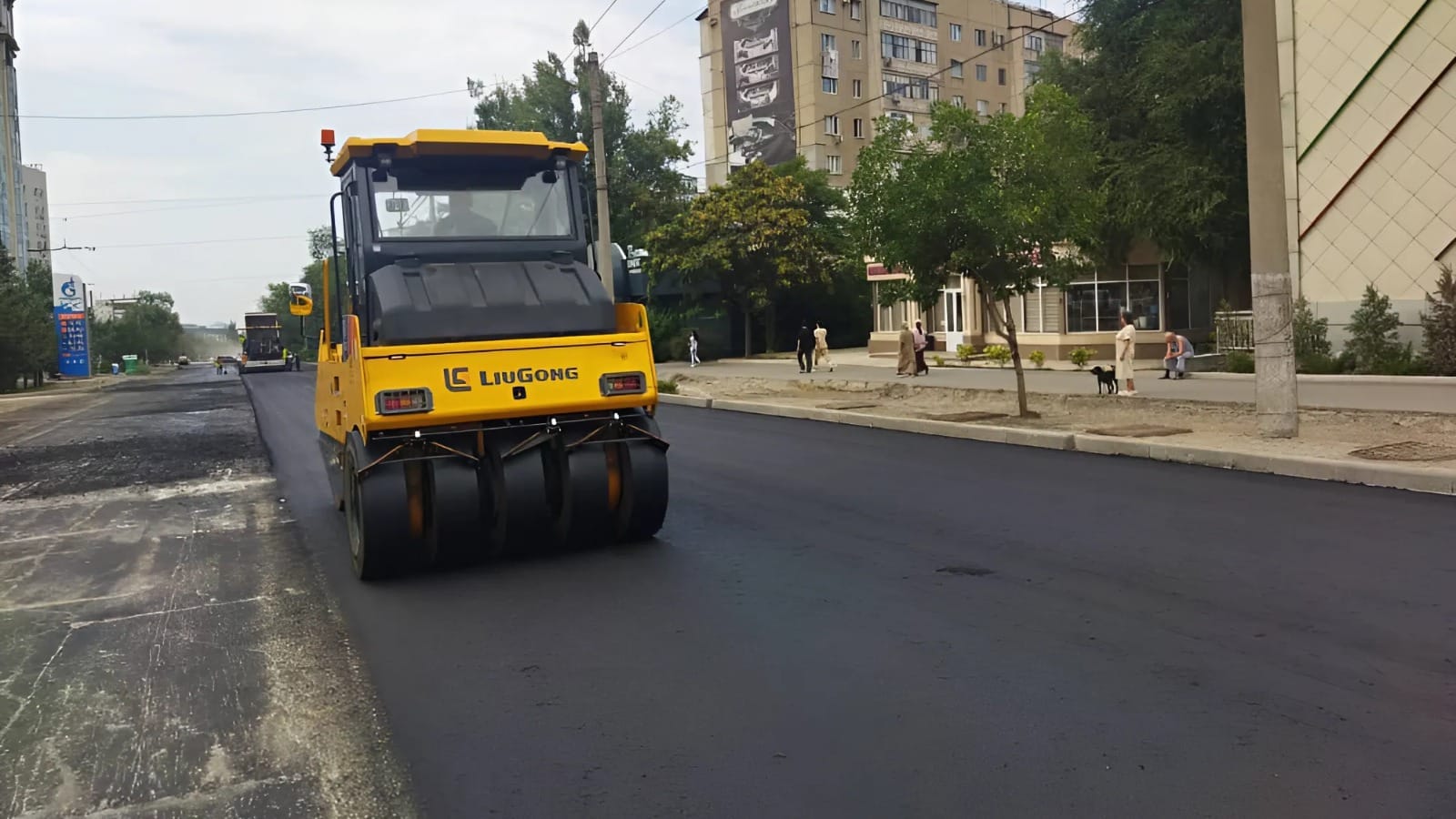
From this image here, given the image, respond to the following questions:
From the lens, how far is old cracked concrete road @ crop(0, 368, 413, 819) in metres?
4.18

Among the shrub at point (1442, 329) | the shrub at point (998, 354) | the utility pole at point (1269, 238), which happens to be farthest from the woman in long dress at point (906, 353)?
the utility pole at point (1269, 238)

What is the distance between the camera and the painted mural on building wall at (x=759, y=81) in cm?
6700

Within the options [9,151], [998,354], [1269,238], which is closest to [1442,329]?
[1269,238]

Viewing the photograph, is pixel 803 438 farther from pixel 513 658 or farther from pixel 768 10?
pixel 768 10

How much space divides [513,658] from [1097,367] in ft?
56.9

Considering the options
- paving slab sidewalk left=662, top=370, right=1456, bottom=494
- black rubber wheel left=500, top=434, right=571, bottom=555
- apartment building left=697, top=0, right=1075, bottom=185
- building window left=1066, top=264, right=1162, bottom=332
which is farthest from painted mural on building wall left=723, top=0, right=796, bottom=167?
black rubber wheel left=500, top=434, right=571, bottom=555

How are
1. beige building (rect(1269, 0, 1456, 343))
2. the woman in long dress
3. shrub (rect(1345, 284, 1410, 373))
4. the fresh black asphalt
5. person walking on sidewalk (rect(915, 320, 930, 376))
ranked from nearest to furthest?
the fresh black asphalt < shrub (rect(1345, 284, 1410, 373)) < beige building (rect(1269, 0, 1456, 343)) < the woman in long dress < person walking on sidewalk (rect(915, 320, 930, 376))

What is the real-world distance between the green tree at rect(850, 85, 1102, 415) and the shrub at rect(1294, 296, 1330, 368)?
26.9 ft

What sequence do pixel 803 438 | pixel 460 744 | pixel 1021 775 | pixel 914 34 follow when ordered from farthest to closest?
pixel 914 34, pixel 803 438, pixel 460 744, pixel 1021 775

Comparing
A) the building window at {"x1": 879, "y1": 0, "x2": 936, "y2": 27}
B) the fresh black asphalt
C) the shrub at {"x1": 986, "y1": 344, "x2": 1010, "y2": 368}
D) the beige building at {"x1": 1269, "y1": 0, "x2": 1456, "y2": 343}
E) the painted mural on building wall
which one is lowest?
the fresh black asphalt

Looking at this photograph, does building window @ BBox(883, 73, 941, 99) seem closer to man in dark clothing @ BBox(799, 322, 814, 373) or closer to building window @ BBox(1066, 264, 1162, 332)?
man in dark clothing @ BBox(799, 322, 814, 373)

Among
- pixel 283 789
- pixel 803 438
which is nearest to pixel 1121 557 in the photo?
pixel 283 789

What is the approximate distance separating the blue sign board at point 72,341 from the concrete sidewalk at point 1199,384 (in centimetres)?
4443

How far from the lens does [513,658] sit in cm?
570
